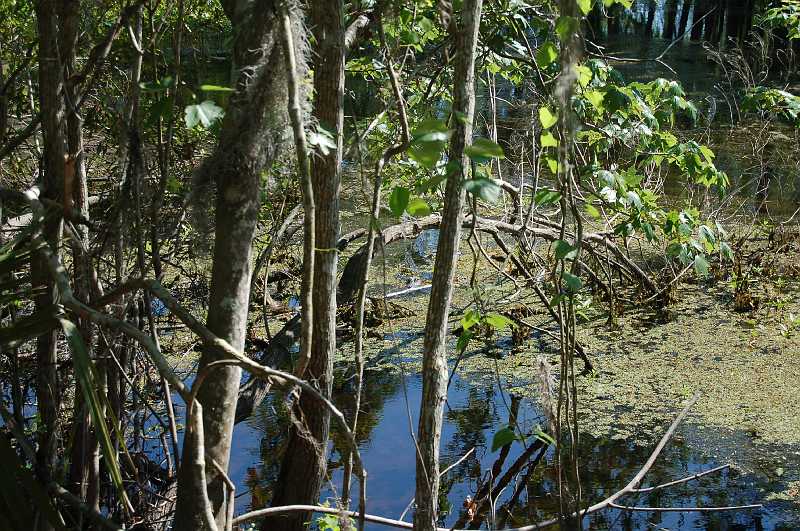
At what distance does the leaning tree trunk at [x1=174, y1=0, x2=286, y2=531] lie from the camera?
5.80 feet

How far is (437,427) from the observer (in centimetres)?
218

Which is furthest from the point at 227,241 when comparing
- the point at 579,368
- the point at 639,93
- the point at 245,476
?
the point at 579,368

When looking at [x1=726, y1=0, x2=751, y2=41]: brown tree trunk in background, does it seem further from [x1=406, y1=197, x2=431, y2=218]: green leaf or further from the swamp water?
[x1=406, y1=197, x2=431, y2=218]: green leaf

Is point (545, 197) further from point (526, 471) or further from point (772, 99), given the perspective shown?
point (772, 99)

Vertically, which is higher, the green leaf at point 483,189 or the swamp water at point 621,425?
the green leaf at point 483,189

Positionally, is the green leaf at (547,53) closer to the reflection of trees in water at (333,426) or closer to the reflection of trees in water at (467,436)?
the reflection of trees in water at (333,426)

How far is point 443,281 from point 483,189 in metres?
0.52

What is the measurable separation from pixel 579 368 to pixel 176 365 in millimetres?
2139

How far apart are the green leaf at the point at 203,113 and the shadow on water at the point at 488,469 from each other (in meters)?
2.04

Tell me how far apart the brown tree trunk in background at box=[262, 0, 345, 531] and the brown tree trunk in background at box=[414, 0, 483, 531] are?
27cm

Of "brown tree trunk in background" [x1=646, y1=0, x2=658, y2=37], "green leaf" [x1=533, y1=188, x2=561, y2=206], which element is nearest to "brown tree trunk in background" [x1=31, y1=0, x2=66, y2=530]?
"green leaf" [x1=533, y1=188, x2=561, y2=206]

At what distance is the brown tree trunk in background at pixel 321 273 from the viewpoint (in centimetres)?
235

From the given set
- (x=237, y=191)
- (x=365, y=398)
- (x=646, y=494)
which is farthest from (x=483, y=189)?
(x=365, y=398)

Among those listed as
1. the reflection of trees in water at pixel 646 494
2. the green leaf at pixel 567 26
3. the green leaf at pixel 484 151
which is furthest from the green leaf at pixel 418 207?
the reflection of trees in water at pixel 646 494
